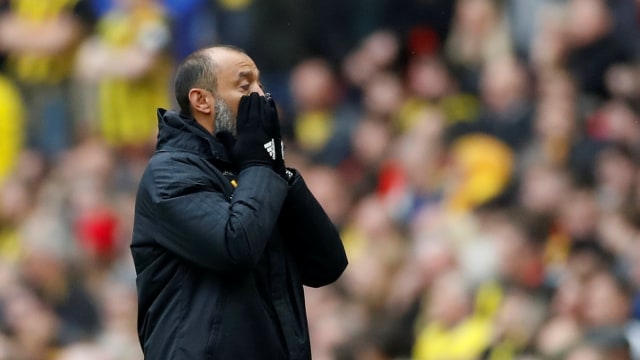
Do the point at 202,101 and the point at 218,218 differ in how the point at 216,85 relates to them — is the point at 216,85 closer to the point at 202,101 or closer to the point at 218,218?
the point at 202,101

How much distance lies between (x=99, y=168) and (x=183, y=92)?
7185 mm

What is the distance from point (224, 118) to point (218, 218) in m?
0.34

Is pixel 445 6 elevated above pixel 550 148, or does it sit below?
above

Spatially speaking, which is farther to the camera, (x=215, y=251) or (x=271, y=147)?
(x=271, y=147)

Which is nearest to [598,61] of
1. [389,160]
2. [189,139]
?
[389,160]

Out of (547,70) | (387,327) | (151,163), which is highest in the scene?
(547,70)

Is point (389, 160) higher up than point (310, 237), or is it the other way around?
point (389, 160)

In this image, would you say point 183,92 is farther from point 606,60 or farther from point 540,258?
point 606,60

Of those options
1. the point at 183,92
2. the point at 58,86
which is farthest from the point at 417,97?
the point at 183,92

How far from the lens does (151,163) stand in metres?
4.52

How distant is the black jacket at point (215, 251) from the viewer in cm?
435

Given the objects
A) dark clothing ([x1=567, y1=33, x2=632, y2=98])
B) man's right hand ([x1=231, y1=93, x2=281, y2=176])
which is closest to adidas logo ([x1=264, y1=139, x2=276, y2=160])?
man's right hand ([x1=231, y1=93, x2=281, y2=176])

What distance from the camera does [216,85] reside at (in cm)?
457

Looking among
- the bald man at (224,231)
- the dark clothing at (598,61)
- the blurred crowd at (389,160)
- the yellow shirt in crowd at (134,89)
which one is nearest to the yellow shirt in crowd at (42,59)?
the blurred crowd at (389,160)
